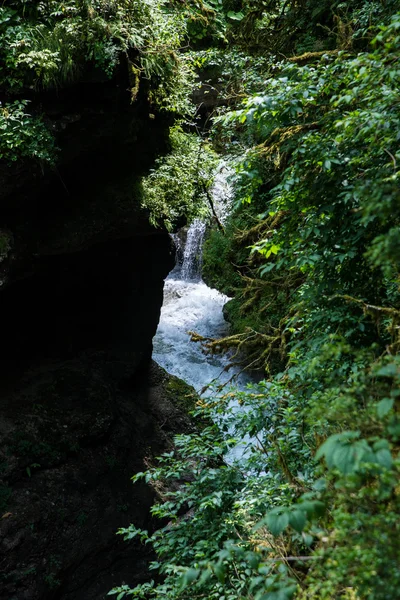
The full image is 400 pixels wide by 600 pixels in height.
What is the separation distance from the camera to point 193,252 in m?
14.2

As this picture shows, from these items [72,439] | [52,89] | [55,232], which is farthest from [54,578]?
[52,89]

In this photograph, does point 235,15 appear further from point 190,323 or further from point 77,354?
point 77,354

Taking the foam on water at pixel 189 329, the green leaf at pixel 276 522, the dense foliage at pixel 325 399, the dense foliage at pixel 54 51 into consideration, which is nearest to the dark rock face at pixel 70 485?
the dense foliage at pixel 325 399

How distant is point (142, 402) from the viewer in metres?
8.26

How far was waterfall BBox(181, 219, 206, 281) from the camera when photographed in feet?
46.3

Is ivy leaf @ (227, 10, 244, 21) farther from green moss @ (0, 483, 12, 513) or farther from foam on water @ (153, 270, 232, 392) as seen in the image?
green moss @ (0, 483, 12, 513)

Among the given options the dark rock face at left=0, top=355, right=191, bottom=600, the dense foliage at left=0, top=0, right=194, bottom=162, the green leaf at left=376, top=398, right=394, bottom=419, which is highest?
the dense foliage at left=0, top=0, right=194, bottom=162

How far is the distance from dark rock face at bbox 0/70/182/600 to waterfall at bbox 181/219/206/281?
5843 mm

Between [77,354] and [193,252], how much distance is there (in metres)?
7.50

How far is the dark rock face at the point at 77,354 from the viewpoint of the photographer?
5285 mm

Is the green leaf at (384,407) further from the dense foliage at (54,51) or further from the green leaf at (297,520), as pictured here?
the dense foliage at (54,51)

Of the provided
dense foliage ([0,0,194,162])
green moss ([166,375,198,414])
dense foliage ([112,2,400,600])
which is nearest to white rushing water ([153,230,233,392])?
green moss ([166,375,198,414])

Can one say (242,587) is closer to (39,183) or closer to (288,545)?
(288,545)

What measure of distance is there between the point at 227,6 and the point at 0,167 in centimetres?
718
